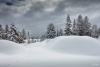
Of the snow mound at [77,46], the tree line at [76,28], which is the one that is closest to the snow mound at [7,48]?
the snow mound at [77,46]

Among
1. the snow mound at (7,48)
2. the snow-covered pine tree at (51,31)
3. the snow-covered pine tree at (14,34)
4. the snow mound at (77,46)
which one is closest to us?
the snow mound at (77,46)

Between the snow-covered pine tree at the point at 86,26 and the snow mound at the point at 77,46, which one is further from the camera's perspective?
the snow-covered pine tree at the point at 86,26

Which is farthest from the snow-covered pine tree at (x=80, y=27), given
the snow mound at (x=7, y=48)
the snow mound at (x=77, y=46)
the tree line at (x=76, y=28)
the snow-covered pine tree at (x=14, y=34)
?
the snow mound at (x=7, y=48)

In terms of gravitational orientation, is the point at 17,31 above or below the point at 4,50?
above

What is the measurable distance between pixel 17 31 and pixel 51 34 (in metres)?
16.8

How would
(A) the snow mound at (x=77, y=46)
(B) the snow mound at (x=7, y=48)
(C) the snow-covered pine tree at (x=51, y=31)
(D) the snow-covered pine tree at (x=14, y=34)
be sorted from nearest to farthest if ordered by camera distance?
(A) the snow mound at (x=77, y=46), (B) the snow mound at (x=7, y=48), (D) the snow-covered pine tree at (x=14, y=34), (C) the snow-covered pine tree at (x=51, y=31)

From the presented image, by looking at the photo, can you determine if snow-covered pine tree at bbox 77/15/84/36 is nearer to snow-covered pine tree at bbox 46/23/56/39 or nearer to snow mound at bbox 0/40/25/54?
snow-covered pine tree at bbox 46/23/56/39

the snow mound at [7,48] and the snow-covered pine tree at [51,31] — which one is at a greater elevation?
the snow-covered pine tree at [51,31]

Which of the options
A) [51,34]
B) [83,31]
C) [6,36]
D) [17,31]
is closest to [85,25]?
[83,31]

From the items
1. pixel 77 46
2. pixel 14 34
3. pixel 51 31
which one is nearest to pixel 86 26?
pixel 51 31

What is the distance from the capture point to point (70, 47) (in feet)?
63.1

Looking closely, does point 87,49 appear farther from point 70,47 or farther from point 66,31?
point 66,31

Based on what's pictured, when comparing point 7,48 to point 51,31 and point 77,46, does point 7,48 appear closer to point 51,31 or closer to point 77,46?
point 77,46

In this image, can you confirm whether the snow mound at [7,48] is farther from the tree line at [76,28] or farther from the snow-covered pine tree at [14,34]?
the tree line at [76,28]
